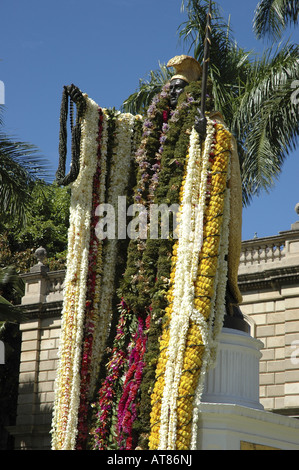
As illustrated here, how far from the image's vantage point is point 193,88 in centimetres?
1205

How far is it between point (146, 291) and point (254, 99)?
10880 mm

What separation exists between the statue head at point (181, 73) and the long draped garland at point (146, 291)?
16 centimetres

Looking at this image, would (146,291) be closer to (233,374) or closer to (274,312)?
(233,374)

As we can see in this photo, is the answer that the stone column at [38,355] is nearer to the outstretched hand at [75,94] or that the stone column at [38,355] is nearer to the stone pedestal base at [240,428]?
the outstretched hand at [75,94]

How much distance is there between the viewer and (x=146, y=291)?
37.8 feet

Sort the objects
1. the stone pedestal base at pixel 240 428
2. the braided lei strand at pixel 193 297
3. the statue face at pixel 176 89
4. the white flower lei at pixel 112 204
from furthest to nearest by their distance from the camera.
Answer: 1. the statue face at pixel 176 89
2. the white flower lei at pixel 112 204
3. the stone pedestal base at pixel 240 428
4. the braided lei strand at pixel 193 297

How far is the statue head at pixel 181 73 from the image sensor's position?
12297 millimetres

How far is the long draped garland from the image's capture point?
1084 centimetres

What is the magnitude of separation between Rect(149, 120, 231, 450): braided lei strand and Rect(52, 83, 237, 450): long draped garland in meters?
0.01

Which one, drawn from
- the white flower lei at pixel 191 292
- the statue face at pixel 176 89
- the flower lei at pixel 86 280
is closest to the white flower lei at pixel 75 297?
the flower lei at pixel 86 280

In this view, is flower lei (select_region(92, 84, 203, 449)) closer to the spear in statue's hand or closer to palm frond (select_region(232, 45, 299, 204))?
the spear in statue's hand

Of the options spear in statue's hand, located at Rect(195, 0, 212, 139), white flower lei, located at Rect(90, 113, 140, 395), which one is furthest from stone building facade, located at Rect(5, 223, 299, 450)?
spear in statue's hand, located at Rect(195, 0, 212, 139)

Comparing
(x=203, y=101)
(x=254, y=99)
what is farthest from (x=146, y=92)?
(x=203, y=101)
